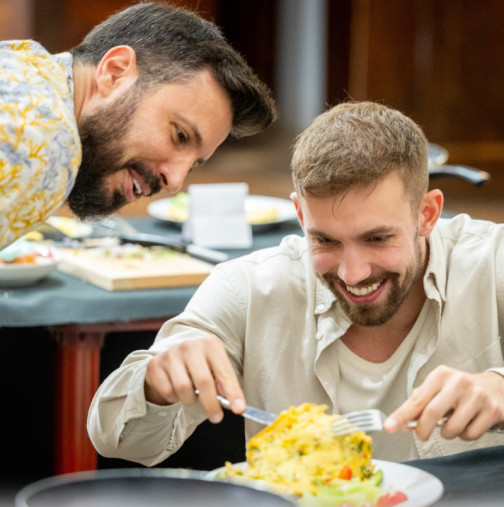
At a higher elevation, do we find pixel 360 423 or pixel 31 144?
pixel 31 144

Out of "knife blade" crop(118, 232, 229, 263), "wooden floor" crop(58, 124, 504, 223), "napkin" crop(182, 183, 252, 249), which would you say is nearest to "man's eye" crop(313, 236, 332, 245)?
"knife blade" crop(118, 232, 229, 263)

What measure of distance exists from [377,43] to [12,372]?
525 centimetres

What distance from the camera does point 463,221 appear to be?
2.08 m

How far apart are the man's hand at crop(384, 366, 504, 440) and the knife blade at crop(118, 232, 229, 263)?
5.51ft

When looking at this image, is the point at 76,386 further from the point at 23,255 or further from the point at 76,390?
the point at 23,255

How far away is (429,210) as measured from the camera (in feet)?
6.24

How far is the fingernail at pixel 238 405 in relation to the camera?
1.48m

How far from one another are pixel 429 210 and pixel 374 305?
0.24 meters

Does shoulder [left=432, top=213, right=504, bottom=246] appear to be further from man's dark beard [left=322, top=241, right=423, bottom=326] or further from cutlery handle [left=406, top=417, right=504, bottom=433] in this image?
cutlery handle [left=406, top=417, right=504, bottom=433]

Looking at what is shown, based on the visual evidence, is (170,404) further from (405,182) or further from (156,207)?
(156,207)

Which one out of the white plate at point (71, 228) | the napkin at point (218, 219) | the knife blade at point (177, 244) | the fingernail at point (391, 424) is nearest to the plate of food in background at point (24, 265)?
the knife blade at point (177, 244)

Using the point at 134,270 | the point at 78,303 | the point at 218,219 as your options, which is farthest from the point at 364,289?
the point at 218,219

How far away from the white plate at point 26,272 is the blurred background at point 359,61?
4.27 meters

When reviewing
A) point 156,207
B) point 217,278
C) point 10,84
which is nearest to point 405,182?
point 217,278
